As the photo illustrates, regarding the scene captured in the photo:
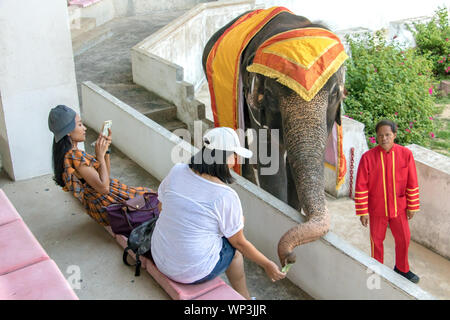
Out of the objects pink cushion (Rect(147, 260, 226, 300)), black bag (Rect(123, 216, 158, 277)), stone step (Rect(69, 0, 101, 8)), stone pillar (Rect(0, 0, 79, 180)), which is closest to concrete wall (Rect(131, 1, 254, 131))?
stone step (Rect(69, 0, 101, 8))

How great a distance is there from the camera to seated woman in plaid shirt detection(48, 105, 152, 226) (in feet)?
14.8

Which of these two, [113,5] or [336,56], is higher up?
[336,56]

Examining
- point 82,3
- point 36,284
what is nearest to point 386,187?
point 36,284

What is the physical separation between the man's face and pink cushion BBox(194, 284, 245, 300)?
6.27 ft

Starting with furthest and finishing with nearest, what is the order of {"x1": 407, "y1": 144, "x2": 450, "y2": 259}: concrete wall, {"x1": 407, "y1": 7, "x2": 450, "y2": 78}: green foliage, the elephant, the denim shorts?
1. {"x1": 407, "y1": 7, "x2": 450, "y2": 78}: green foliage
2. {"x1": 407, "y1": 144, "x2": 450, "y2": 259}: concrete wall
3. the elephant
4. the denim shorts

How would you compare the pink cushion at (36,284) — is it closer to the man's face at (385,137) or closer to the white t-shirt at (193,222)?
the white t-shirt at (193,222)

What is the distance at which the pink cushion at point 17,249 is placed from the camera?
12.1 feet

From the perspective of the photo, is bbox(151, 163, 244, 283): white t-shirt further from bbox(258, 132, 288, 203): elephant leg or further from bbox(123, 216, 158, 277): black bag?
bbox(258, 132, 288, 203): elephant leg

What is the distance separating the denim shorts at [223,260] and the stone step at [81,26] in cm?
947

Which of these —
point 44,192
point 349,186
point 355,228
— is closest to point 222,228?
point 44,192

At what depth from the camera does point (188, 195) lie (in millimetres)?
3504

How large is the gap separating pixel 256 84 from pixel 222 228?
7.10 feet

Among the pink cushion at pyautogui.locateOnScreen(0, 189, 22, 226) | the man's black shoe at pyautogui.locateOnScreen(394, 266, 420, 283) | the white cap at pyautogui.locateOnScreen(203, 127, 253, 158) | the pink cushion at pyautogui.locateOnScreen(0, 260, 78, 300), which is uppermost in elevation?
the white cap at pyautogui.locateOnScreen(203, 127, 253, 158)

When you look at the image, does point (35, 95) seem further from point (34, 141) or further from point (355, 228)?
point (355, 228)
